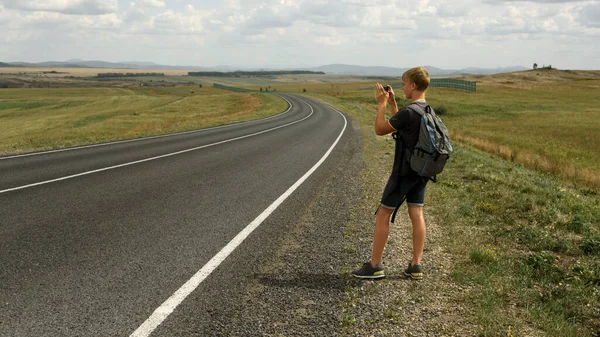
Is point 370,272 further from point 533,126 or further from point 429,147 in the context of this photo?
point 533,126

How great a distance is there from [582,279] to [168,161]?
9.79m

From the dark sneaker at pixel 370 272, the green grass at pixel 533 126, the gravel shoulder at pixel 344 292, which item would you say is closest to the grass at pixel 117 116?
the gravel shoulder at pixel 344 292

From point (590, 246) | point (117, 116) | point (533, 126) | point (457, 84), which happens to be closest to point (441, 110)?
point (533, 126)

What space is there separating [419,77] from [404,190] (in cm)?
115

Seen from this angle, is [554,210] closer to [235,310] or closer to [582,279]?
[582,279]

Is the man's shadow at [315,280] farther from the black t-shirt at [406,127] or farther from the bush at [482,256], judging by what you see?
the black t-shirt at [406,127]

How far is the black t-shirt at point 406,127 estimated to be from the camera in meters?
4.30

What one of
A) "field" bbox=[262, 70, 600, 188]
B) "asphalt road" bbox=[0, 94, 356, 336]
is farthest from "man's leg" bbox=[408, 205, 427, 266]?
"field" bbox=[262, 70, 600, 188]

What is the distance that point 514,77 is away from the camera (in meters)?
102

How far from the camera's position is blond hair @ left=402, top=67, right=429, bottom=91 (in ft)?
14.5

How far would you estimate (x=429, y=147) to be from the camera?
4.25 meters

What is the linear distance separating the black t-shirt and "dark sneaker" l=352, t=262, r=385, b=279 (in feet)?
3.46

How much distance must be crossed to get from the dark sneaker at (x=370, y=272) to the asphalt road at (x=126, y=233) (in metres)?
1.17

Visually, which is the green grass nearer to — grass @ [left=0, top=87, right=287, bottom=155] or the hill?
grass @ [left=0, top=87, right=287, bottom=155]
